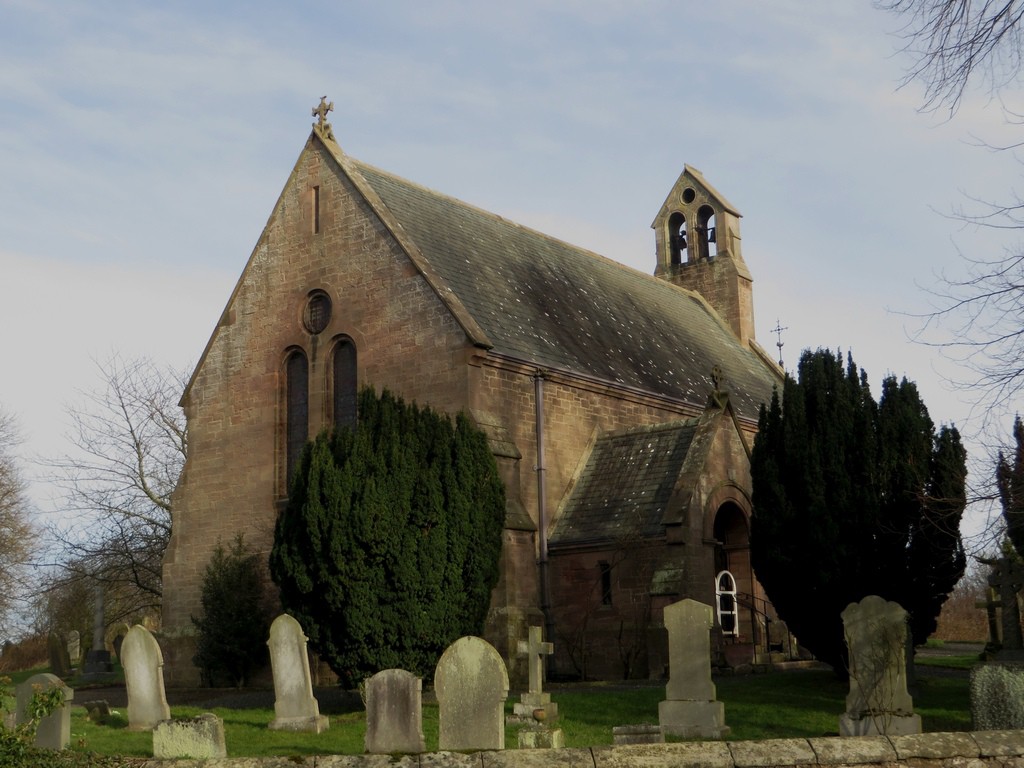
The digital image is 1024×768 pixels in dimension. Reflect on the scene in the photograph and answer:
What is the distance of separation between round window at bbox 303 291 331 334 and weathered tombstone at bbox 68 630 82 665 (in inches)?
954

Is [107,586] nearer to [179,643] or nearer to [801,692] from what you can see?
[179,643]

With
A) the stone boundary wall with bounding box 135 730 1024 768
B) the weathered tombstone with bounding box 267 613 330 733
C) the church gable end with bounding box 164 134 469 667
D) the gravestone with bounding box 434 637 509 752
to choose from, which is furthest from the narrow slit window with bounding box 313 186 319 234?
the stone boundary wall with bounding box 135 730 1024 768

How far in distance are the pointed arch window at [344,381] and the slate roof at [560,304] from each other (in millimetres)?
2733

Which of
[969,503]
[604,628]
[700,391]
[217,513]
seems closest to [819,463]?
[604,628]

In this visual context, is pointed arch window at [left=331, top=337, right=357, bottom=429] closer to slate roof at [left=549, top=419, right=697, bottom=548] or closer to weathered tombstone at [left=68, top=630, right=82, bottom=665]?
slate roof at [left=549, top=419, right=697, bottom=548]

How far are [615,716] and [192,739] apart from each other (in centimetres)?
671

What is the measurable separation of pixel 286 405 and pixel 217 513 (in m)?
2.98

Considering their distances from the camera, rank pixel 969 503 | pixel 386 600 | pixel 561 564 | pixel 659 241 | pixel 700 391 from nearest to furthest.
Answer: pixel 969 503 < pixel 386 600 < pixel 561 564 < pixel 700 391 < pixel 659 241

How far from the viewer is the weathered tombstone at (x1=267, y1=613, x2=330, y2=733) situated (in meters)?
17.0

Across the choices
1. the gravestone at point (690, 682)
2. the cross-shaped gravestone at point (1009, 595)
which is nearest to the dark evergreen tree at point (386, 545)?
the gravestone at point (690, 682)

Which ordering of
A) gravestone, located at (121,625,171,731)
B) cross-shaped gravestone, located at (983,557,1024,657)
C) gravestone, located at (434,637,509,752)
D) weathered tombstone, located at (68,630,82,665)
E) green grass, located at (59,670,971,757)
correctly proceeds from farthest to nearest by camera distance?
1. weathered tombstone, located at (68,630,82,665)
2. cross-shaped gravestone, located at (983,557,1024,657)
3. gravestone, located at (121,625,171,731)
4. green grass, located at (59,670,971,757)
5. gravestone, located at (434,637,509,752)

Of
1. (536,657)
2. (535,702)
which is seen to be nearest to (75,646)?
(536,657)

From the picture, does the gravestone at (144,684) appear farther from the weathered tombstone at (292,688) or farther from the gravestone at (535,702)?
the gravestone at (535,702)

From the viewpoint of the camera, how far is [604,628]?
79.8 feet
